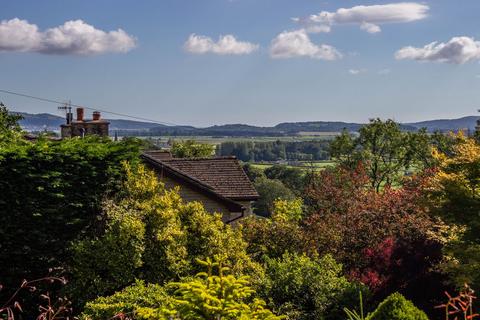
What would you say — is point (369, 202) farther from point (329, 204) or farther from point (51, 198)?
point (51, 198)

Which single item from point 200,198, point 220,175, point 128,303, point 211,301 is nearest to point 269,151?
point 220,175

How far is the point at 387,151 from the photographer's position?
47188 mm

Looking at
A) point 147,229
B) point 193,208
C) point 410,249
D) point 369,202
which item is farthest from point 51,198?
point 369,202

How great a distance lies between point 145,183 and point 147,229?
1.64 metres

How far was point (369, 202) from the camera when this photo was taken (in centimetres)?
2133

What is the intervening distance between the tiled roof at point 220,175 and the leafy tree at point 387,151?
70.8ft

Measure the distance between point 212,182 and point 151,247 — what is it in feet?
38.5

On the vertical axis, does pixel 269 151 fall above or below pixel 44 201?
below

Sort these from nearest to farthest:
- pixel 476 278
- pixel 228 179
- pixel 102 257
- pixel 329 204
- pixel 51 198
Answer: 1. pixel 476 278
2. pixel 102 257
3. pixel 51 198
4. pixel 329 204
5. pixel 228 179

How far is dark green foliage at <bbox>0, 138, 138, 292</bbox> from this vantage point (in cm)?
1434

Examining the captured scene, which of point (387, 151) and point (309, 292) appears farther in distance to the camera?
point (387, 151)

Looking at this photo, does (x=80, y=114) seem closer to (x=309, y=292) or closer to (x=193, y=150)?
(x=193, y=150)

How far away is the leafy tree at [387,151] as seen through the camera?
4650 cm

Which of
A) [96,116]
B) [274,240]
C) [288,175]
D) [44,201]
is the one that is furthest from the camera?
[288,175]
